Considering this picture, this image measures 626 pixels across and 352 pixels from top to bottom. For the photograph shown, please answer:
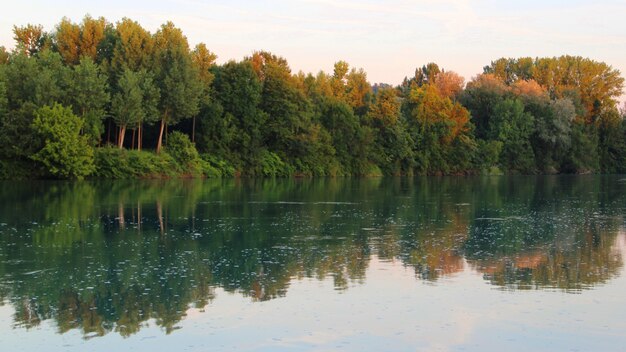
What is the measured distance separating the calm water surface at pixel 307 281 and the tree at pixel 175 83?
113 feet

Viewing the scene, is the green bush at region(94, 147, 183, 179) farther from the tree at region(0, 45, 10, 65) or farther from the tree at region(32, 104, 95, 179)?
the tree at region(0, 45, 10, 65)

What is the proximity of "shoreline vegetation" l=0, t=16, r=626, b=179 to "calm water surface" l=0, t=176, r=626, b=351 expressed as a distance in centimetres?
2896

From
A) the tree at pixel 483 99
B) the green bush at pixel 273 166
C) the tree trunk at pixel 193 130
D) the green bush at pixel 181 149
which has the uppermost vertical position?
the tree at pixel 483 99

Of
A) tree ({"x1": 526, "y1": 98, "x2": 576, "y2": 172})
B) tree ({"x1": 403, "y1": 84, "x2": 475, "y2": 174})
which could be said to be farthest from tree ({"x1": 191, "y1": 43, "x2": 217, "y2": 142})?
tree ({"x1": 526, "y1": 98, "x2": 576, "y2": 172})

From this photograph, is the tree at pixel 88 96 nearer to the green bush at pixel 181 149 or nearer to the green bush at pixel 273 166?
the green bush at pixel 181 149

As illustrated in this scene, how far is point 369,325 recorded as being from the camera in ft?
44.2

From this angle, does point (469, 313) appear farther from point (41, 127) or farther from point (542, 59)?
point (542, 59)

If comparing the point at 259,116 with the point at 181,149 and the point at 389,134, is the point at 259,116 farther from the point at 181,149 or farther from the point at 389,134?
the point at 389,134

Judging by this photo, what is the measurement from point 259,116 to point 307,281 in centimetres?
5895

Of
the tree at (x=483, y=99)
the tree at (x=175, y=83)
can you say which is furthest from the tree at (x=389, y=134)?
the tree at (x=175, y=83)

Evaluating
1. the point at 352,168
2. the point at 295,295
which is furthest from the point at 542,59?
the point at 295,295

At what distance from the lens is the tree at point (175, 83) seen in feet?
219

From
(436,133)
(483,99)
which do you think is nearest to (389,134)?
(436,133)

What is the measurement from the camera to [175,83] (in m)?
66.9
